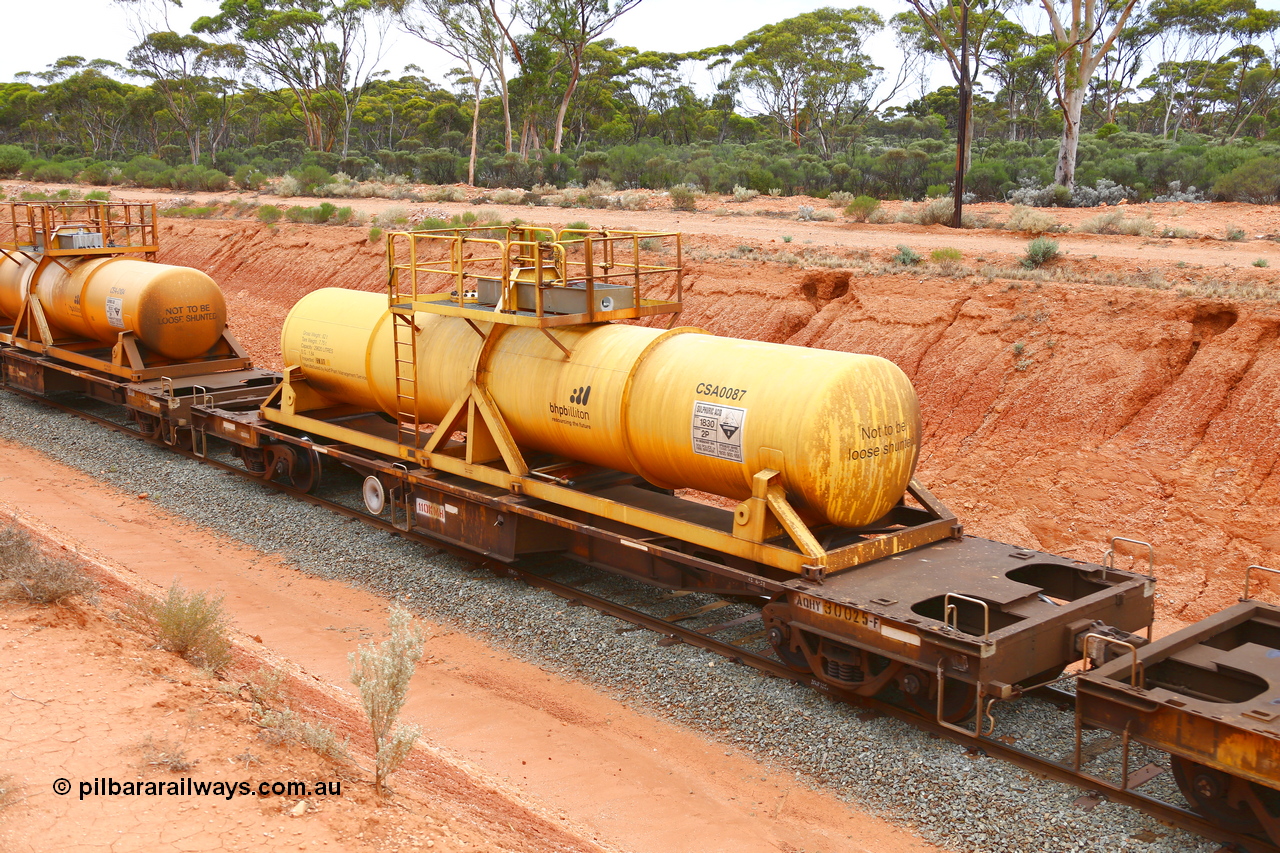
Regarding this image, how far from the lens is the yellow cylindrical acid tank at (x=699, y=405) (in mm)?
8719

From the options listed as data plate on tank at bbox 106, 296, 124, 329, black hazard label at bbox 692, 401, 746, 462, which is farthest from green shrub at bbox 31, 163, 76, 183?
black hazard label at bbox 692, 401, 746, 462

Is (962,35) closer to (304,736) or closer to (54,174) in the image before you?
(304,736)

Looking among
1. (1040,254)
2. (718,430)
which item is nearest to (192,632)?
(718,430)

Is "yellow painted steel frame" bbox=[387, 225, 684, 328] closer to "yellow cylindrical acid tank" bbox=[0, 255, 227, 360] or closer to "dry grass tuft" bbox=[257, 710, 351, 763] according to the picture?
"dry grass tuft" bbox=[257, 710, 351, 763]

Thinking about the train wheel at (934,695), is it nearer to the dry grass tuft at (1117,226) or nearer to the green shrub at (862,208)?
the dry grass tuft at (1117,226)

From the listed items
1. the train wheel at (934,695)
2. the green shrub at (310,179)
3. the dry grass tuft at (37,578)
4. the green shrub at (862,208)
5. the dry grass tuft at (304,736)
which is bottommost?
the train wheel at (934,695)

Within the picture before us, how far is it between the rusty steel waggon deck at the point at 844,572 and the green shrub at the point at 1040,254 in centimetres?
997

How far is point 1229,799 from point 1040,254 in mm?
13928

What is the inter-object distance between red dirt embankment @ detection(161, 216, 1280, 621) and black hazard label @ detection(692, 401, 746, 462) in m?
5.31

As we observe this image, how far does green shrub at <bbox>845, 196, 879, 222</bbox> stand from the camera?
29094mm

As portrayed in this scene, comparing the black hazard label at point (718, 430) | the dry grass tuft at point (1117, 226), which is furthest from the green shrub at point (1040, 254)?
the black hazard label at point (718, 430)

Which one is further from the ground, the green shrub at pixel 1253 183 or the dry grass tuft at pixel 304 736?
the green shrub at pixel 1253 183

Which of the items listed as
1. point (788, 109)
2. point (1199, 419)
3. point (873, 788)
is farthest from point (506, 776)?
point (788, 109)

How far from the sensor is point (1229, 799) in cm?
657
